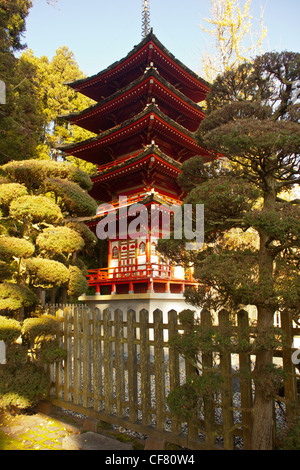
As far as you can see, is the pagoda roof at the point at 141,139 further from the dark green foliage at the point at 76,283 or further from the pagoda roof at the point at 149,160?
the dark green foliage at the point at 76,283

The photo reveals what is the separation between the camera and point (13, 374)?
17.0ft

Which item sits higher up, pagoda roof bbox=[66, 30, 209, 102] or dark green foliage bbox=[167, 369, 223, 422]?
pagoda roof bbox=[66, 30, 209, 102]

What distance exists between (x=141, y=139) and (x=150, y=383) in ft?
40.6

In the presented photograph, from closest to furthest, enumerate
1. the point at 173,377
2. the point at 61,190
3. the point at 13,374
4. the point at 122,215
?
the point at 173,377 → the point at 13,374 → the point at 61,190 → the point at 122,215

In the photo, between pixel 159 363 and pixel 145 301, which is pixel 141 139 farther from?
pixel 159 363

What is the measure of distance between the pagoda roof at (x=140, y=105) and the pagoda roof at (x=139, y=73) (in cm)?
117

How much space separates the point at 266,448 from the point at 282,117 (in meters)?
3.42

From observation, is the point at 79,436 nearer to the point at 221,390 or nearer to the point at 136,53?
the point at 221,390

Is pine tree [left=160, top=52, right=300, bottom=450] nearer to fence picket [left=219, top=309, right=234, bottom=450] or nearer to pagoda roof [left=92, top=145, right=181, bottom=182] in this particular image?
fence picket [left=219, top=309, right=234, bottom=450]

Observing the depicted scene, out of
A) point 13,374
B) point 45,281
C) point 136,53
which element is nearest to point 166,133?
point 136,53

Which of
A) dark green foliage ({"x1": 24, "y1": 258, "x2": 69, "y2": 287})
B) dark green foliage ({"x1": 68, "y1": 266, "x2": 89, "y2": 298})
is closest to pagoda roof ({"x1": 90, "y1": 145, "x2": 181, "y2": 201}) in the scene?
dark green foliage ({"x1": 68, "y1": 266, "x2": 89, "y2": 298})

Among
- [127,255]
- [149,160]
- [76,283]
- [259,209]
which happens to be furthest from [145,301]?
[259,209]

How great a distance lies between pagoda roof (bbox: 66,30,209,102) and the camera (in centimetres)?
1441

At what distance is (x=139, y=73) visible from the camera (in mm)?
16156
